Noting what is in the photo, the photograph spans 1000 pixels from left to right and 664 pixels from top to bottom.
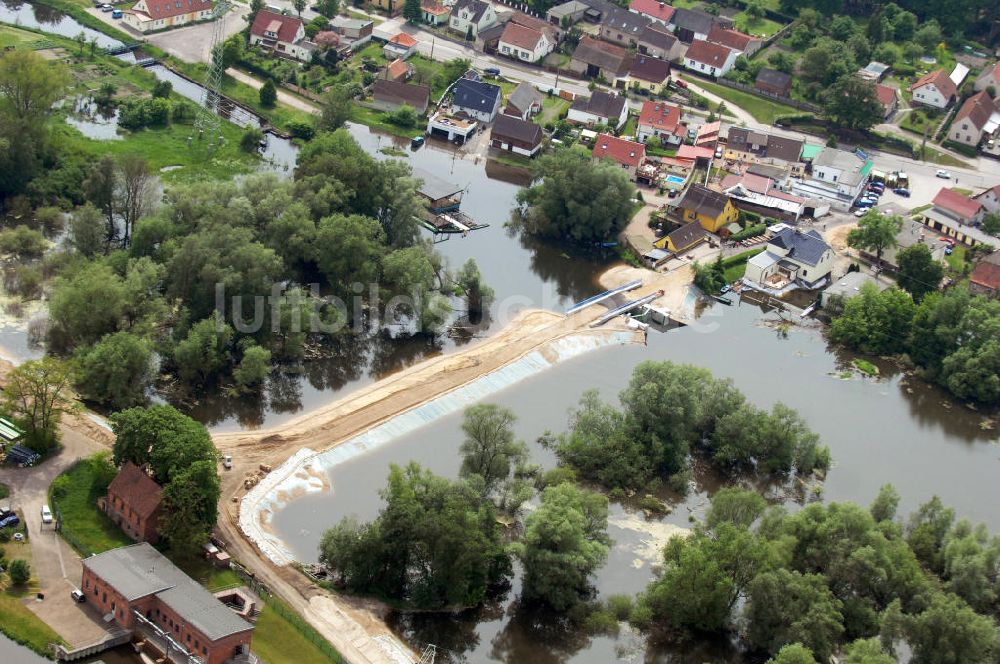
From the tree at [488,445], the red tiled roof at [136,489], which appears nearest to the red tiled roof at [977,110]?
the tree at [488,445]

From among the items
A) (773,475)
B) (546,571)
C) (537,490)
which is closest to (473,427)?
(537,490)

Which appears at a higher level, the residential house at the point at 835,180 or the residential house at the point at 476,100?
the residential house at the point at 835,180

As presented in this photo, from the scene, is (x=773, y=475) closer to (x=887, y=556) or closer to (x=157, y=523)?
(x=887, y=556)

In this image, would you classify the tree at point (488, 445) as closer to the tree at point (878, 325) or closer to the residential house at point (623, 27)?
the tree at point (878, 325)

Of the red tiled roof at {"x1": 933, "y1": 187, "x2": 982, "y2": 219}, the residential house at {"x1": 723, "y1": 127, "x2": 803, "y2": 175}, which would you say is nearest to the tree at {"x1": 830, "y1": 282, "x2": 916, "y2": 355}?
the red tiled roof at {"x1": 933, "y1": 187, "x2": 982, "y2": 219}

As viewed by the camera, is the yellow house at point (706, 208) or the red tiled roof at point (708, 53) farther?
the red tiled roof at point (708, 53)

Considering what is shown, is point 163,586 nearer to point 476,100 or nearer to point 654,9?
point 476,100

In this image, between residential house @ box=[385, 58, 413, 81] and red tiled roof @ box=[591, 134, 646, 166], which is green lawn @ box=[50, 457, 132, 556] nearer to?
red tiled roof @ box=[591, 134, 646, 166]

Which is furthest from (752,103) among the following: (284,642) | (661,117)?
(284,642)
